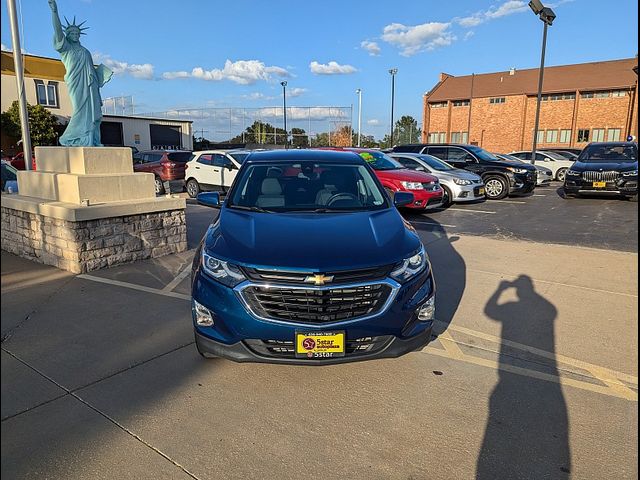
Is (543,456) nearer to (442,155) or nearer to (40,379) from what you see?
(40,379)

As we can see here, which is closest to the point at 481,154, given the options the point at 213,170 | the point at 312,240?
the point at 213,170

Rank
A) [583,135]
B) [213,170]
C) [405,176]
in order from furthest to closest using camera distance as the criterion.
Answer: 1. [583,135]
2. [213,170]
3. [405,176]

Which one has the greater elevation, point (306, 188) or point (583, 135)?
point (583, 135)

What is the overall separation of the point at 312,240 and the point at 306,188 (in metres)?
1.26

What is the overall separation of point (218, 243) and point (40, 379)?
1.66m

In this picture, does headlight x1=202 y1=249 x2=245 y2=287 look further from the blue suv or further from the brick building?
the brick building

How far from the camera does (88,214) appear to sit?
5.83 meters

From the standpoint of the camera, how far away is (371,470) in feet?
8.09

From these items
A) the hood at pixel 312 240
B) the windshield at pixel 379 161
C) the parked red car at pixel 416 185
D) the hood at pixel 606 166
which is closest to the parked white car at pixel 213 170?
the windshield at pixel 379 161

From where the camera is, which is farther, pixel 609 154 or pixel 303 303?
pixel 609 154

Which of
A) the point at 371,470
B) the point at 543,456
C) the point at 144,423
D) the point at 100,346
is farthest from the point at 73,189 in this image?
the point at 543,456

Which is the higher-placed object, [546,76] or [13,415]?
[546,76]

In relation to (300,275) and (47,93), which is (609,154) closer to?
(300,275)

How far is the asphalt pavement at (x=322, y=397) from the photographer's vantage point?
2520mm
